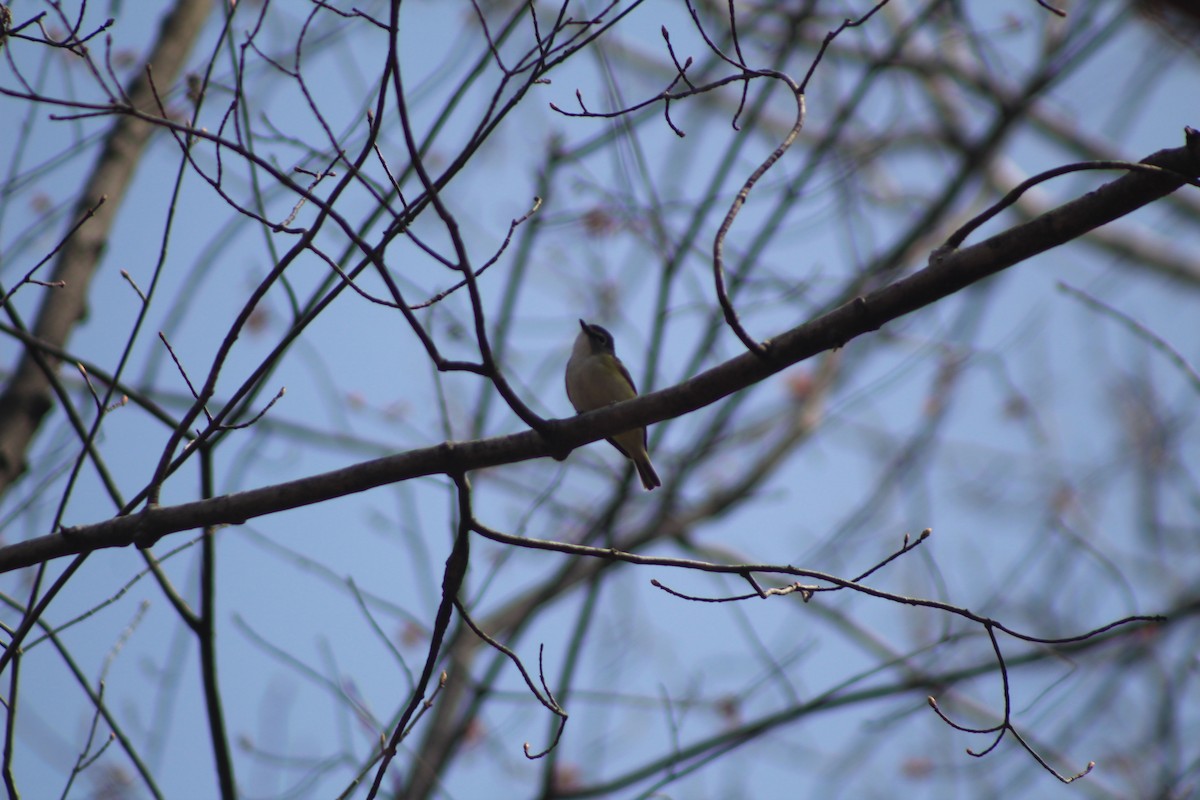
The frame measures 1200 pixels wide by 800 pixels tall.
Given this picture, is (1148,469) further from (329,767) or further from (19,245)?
(19,245)

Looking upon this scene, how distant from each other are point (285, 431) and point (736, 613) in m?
3.73

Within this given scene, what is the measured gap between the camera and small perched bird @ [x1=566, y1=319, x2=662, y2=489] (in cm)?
608

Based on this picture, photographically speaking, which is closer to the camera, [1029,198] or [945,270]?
[945,270]

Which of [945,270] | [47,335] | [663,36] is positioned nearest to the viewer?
[945,270]

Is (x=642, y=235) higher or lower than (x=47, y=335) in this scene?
higher

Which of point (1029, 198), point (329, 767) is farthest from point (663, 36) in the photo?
point (1029, 198)

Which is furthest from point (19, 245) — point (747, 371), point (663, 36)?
point (747, 371)

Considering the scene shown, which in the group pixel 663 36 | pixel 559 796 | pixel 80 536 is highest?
pixel 663 36

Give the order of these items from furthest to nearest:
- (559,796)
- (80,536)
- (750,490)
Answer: (750,490) < (559,796) < (80,536)

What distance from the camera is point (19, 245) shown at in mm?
4645

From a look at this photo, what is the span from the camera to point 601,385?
6.06 m

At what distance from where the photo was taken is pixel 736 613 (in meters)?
6.27

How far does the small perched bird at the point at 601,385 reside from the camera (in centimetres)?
608

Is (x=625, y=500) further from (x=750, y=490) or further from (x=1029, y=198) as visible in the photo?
(x=1029, y=198)
